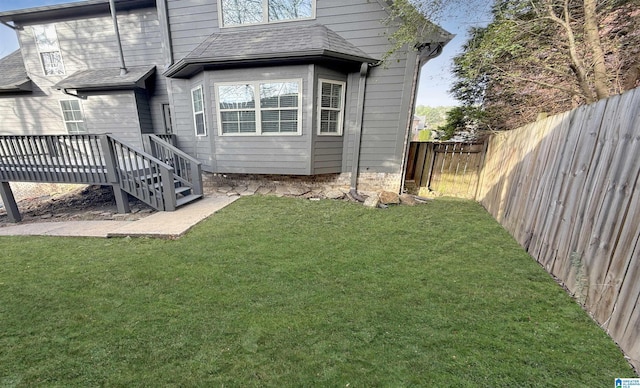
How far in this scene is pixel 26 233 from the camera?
182 inches

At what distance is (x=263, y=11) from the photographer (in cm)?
631

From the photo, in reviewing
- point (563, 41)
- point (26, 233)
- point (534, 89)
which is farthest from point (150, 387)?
point (534, 89)

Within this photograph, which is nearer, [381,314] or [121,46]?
[381,314]

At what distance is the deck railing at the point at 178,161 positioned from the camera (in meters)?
6.09

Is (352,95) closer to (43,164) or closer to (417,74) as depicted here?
(417,74)

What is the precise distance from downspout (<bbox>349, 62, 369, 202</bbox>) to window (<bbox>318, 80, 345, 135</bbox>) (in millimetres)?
434

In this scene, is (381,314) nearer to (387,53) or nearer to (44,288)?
(44,288)

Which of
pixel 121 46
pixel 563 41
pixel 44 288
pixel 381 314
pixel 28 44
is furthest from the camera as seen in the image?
pixel 28 44

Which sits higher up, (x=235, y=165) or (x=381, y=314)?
(x=235, y=165)

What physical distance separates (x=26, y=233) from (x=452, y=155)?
31.9ft

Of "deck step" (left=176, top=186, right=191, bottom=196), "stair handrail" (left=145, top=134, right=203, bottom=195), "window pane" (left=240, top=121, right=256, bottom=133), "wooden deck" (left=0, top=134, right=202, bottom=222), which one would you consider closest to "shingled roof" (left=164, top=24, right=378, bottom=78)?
"window pane" (left=240, top=121, right=256, bottom=133)

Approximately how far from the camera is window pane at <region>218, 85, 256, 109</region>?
6.02 metres

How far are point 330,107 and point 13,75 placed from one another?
39.0 ft

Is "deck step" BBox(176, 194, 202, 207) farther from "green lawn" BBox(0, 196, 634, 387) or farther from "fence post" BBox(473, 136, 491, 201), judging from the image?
"fence post" BBox(473, 136, 491, 201)
